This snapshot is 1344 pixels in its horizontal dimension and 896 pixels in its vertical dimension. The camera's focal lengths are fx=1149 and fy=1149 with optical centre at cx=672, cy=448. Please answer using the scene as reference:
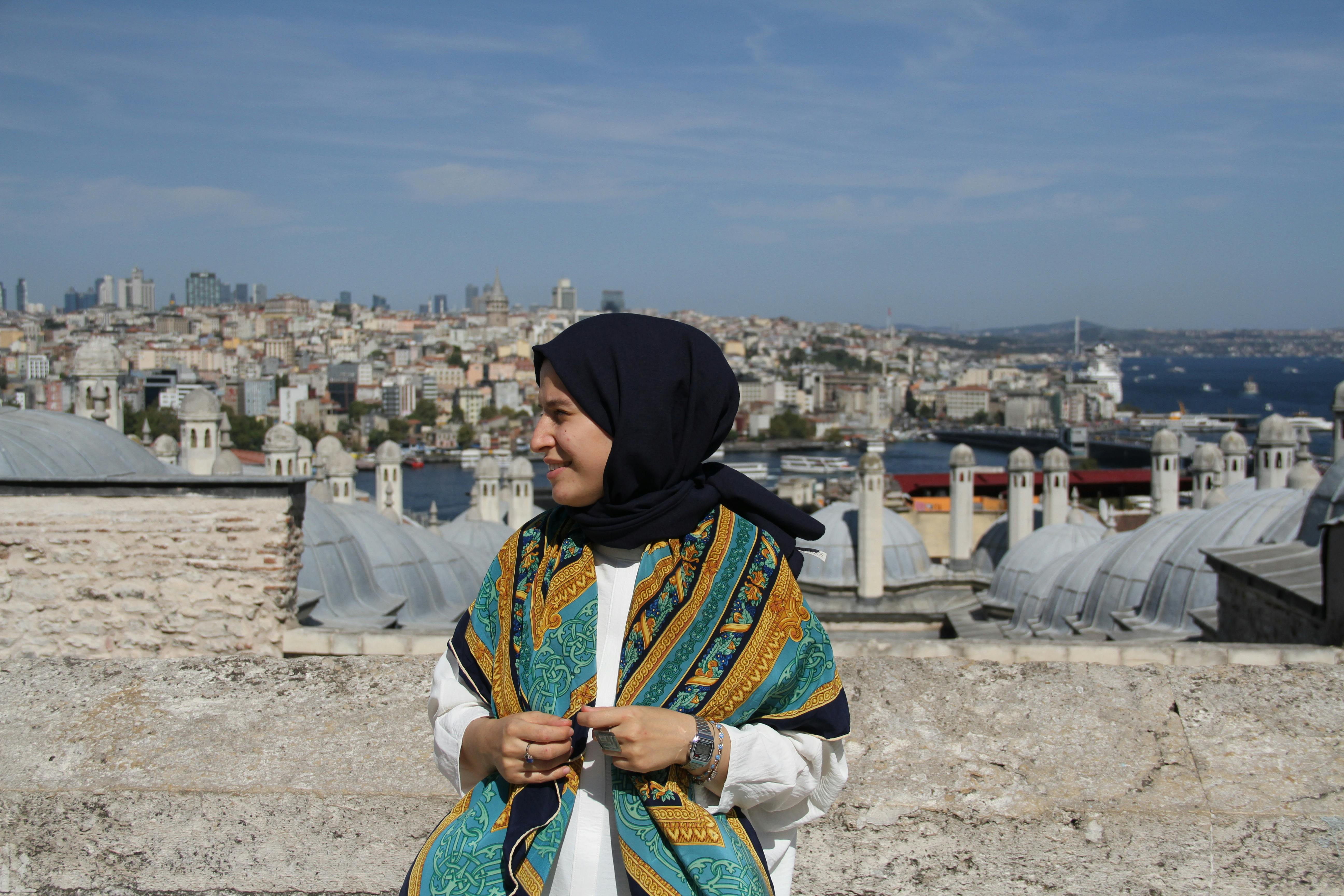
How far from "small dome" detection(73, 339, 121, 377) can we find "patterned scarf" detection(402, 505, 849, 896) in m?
14.1

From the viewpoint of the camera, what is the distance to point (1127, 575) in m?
11.7

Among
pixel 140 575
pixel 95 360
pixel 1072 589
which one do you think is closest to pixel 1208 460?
pixel 1072 589

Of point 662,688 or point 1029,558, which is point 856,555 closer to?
point 1029,558

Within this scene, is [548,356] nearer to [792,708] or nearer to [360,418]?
[792,708]

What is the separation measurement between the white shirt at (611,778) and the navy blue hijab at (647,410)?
3.0 inches

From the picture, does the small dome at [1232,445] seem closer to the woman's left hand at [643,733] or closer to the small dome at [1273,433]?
the small dome at [1273,433]

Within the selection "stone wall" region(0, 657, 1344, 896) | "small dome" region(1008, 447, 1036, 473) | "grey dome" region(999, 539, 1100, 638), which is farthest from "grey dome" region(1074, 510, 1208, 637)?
"stone wall" region(0, 657, 1344, 896)

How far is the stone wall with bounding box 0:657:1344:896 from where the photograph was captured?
2.72 m

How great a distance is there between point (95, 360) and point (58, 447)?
810cm

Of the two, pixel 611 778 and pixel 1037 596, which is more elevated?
pixel 611 778

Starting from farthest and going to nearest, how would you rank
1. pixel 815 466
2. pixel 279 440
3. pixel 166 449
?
pixel 815 466
pixel 166 449
pixel 279 440

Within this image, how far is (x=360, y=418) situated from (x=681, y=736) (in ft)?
315

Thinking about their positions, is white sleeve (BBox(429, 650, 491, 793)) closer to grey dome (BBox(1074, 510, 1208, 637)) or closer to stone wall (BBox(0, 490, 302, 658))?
stone wall (BBox(0, 490, 302, 658))

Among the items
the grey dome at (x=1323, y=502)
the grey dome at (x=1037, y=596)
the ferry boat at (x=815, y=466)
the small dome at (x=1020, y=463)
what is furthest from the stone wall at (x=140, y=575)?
the ferry boat at (x=815, y=466)
